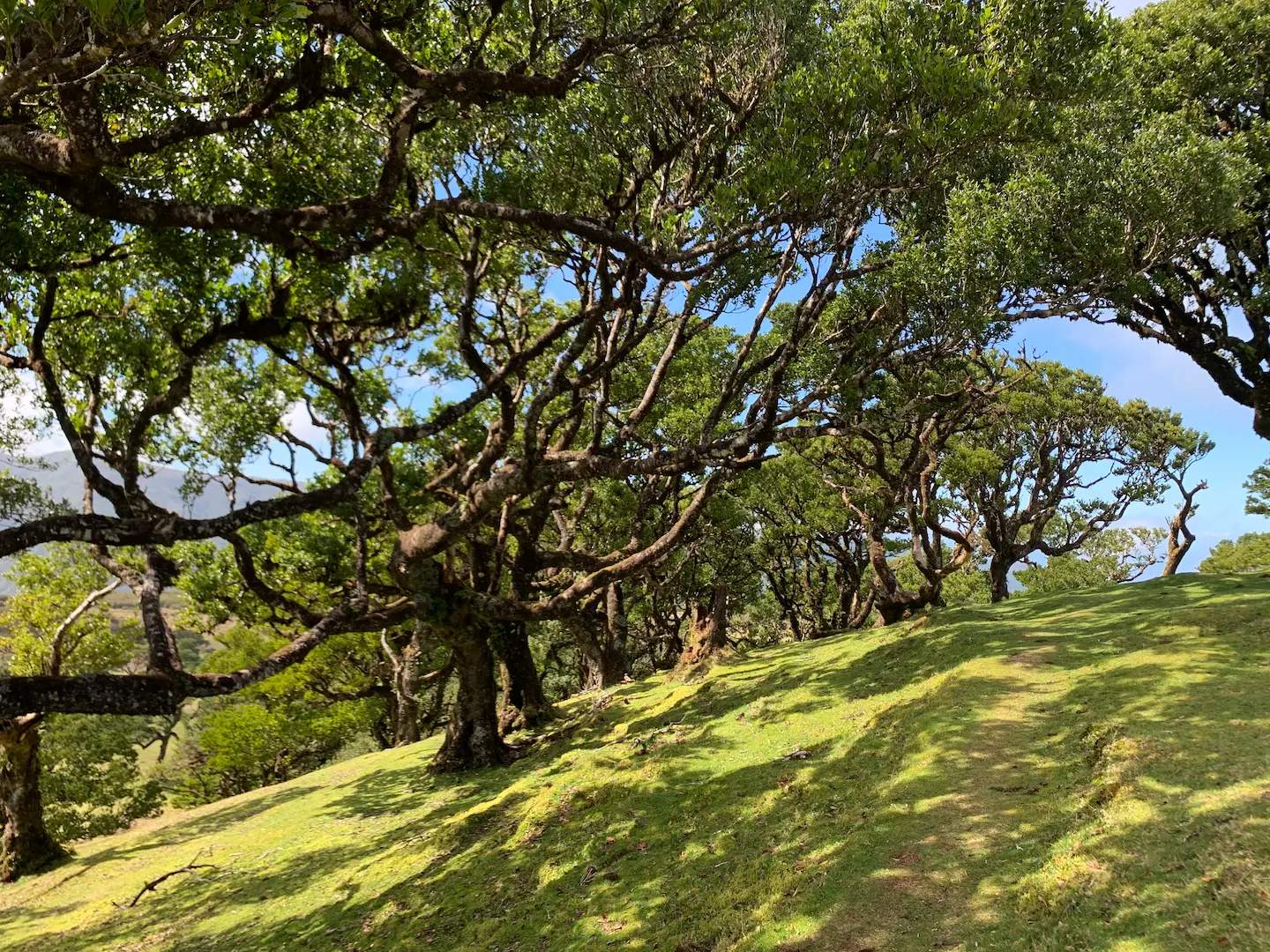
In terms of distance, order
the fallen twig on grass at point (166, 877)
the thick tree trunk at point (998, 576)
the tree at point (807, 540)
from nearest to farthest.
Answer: the fallen twig on grass at point (166, 877), the tree at point (807, 540), the thick tree trunk at point (998, 576)

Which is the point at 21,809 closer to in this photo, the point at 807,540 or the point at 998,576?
the point at 807,540

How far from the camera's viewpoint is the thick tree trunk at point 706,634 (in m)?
17.5

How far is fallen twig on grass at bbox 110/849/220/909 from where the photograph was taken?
34.0 ft

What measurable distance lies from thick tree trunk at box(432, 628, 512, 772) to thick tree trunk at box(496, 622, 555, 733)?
8.19 ft

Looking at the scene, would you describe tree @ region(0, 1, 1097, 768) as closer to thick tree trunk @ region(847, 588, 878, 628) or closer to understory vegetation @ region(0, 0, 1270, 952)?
understory vegetation @ region(0, 0, 1270, 952)

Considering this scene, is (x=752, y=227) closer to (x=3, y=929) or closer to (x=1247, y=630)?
(x=1247, y=630)

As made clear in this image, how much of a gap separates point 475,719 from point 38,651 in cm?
1329

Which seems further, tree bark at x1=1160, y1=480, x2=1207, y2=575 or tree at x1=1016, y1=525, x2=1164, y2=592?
tree at x1=1016, y1=525, x2=1164, y2=592

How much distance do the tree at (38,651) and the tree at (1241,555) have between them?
52686 millimetres

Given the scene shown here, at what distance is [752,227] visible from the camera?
379 inches

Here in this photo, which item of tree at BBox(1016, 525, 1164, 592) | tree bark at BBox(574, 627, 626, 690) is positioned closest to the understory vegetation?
tree bark at BBox(574, 627, 626, 690)

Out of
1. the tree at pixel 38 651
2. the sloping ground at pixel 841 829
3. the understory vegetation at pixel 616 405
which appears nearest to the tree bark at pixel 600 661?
the understory vegetation at pixel 616 405

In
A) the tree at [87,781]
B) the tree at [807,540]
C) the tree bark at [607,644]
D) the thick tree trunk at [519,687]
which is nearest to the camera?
the thick tree trunk at [519,687]

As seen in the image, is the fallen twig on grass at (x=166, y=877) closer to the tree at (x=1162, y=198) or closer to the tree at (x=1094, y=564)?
the tree at (x=1162, y=198)
